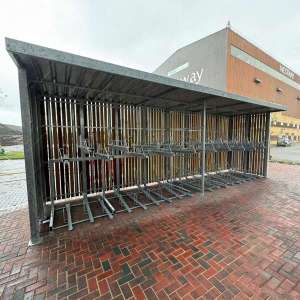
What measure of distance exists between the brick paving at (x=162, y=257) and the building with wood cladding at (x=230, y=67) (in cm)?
1242

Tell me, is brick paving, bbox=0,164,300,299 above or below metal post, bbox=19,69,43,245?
below

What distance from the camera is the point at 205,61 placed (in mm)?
14242

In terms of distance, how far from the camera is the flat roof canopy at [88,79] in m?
2.03

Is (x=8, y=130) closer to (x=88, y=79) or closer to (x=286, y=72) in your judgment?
(x=88, y=79)

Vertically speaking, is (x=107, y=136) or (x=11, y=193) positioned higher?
(x=107, y=136)

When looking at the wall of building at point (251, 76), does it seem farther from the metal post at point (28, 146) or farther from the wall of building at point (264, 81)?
the metal post at point (28, 146)

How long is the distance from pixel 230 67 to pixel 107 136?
12.7 metres

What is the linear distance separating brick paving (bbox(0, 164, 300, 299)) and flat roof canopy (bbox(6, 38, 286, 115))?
99.5 inches

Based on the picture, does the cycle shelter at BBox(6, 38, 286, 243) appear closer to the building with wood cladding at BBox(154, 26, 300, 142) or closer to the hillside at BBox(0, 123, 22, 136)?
the building with wood cladding at BBox(154, 26, 300, 142)

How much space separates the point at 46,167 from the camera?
3914mm

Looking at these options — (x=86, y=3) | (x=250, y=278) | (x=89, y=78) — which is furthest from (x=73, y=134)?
(x=86, y=3)

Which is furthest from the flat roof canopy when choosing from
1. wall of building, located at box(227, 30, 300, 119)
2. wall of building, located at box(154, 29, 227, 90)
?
wall of building, located at box(227, 30, 300, 119)

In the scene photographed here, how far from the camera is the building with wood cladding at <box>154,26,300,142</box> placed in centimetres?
1295

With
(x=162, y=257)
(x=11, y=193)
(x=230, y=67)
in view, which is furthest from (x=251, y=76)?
(x=11, y=193)
